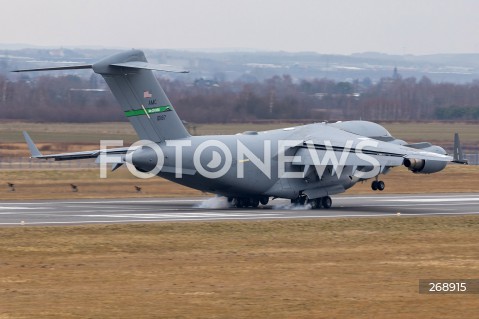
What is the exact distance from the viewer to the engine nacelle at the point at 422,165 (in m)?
35.0

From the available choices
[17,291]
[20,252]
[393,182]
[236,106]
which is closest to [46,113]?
[236,106]

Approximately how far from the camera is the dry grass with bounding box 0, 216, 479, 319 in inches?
730

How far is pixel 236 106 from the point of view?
203ft

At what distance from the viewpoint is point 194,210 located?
122 ft

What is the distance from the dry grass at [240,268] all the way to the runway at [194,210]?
2.73 m

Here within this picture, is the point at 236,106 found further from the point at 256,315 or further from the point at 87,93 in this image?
the point at 256,315

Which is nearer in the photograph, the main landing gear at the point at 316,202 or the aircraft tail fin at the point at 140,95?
the aircraft tail fin at the point at 140,95

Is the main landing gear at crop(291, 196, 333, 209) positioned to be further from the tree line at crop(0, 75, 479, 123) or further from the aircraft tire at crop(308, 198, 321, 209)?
the tree line at crop(0, 75, 479, 123)

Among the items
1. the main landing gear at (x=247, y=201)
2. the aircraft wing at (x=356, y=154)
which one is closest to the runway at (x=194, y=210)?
the main landing gear at (x=247, y=201)

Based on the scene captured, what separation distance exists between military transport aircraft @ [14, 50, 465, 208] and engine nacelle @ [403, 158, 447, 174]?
35mm

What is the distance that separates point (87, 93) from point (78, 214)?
3838 centimetres

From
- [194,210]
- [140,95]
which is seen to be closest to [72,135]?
[194,210]

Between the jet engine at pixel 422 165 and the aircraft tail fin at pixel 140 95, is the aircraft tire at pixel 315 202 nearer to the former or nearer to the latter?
the jet engine at pixel 422 165

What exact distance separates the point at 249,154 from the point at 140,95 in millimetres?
4812
